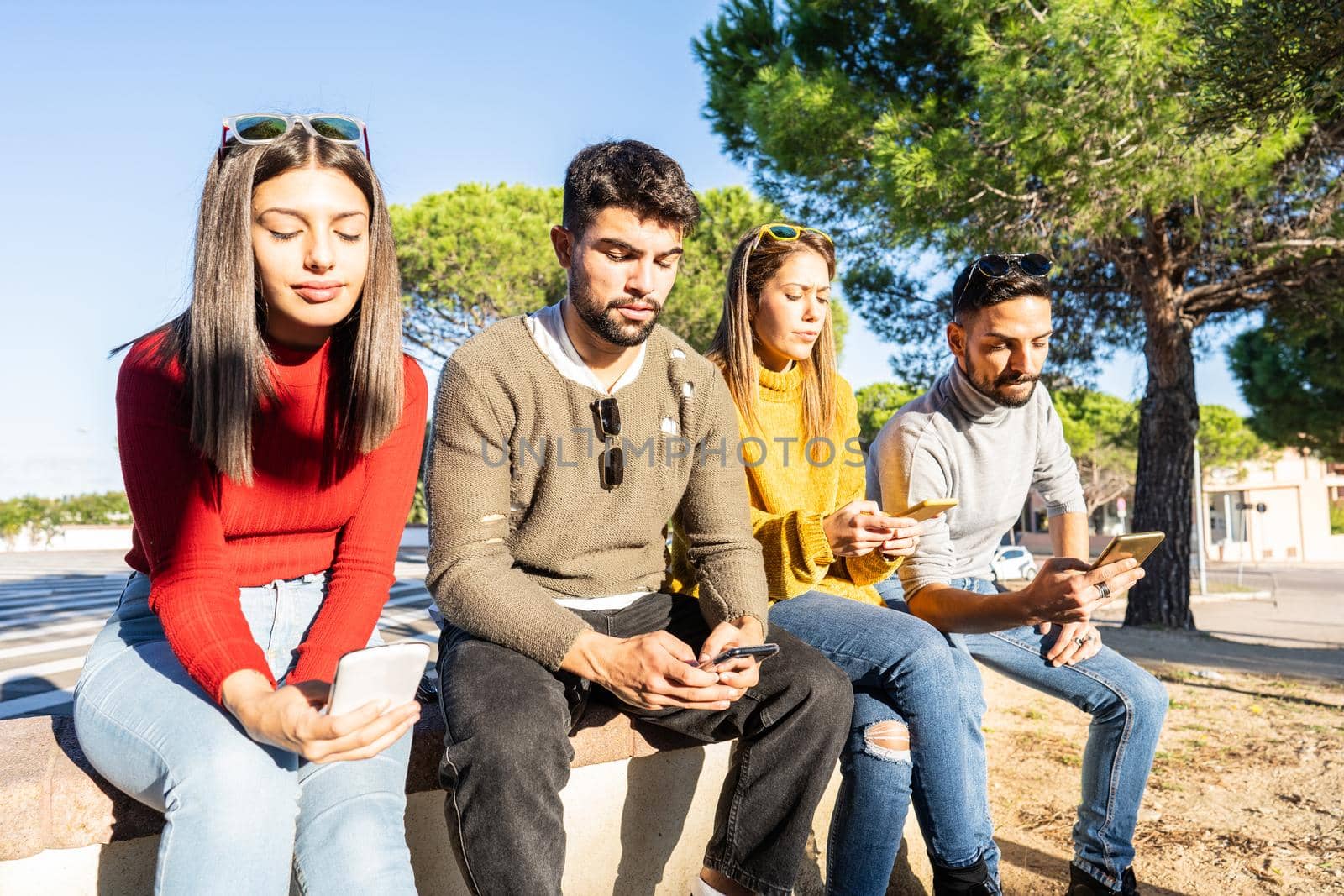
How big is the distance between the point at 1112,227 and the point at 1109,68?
5.65ft

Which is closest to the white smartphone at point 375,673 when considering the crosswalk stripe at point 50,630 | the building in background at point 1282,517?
the crosswalk stripe at point 50,630

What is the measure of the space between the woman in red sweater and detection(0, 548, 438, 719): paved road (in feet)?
1.36

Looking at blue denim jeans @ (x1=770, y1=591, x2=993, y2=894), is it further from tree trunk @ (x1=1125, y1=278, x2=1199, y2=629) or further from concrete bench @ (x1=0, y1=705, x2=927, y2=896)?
tree trunk @ (x1=1125, y1=278, x2=1199, y2=629)

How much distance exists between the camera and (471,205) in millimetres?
22297

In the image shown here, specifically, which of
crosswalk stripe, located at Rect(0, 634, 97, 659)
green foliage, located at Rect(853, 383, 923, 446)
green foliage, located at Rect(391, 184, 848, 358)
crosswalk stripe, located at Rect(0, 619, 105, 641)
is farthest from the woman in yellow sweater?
green foliage, located at Rect(853, 383, 923, 446)

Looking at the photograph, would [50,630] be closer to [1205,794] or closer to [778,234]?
[778,234]

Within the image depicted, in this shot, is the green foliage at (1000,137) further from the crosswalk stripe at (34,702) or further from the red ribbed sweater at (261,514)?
the crosswalk stripe at (34,702)

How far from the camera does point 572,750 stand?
6.75ft

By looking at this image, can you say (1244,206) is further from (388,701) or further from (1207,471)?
(1207,471)

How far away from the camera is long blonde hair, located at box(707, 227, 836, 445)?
10.3 ft

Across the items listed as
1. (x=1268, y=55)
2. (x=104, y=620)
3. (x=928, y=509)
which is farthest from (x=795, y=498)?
(x=104, y=620)

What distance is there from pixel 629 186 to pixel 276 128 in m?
0.81

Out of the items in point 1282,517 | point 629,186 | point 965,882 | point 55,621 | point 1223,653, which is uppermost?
point 629,186

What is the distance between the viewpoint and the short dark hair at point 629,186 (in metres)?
2.47
